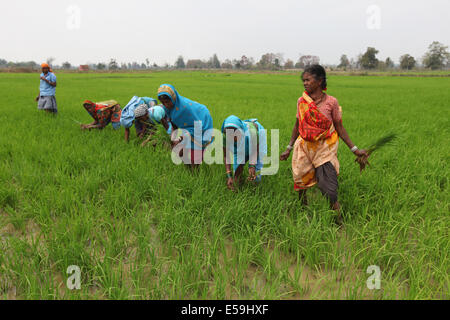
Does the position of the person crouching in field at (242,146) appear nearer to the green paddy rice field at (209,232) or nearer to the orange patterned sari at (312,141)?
the green paddy rice field at (209,232)

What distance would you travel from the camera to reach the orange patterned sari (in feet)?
6.00

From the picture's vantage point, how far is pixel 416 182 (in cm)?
249

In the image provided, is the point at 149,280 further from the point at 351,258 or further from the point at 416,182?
the point at 416,182

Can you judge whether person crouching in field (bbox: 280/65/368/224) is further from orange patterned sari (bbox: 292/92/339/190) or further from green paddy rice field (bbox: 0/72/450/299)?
green paddy rice field (bbox: 0/72/450/299)

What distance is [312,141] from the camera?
1899mm

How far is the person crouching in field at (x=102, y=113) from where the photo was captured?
14.0ft

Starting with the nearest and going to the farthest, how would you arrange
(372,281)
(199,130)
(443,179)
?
(372,281) → (443,179) → (199,130)

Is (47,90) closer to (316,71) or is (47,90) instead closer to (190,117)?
(190,117)

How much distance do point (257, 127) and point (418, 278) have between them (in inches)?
64.2

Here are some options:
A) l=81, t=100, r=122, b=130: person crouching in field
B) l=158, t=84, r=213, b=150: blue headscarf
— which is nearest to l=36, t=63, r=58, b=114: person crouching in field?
l=81, t=100, r=122, b=130: person crouching in field

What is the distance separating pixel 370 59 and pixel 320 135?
6483cm

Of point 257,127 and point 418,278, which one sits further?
point 257,127

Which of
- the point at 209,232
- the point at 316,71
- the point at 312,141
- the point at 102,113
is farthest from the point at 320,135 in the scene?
the point at 102,113
